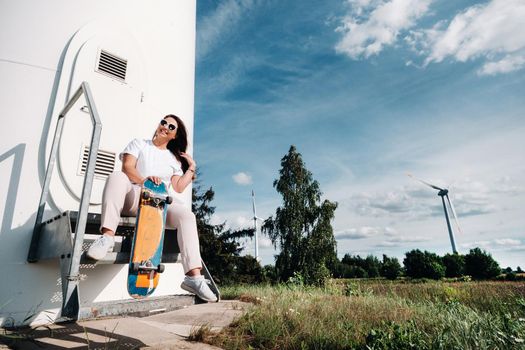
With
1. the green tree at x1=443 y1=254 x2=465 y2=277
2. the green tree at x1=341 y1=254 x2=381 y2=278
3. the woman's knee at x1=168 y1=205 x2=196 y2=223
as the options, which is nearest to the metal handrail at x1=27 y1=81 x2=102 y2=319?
the woman's knee at x1=168 y1=205 x2=196 y2=223

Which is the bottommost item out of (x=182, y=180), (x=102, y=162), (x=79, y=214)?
(x=79, y=214)

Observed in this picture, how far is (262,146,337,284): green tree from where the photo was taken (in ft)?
72.3

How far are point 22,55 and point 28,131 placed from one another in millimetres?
1052

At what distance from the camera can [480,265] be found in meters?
67.1

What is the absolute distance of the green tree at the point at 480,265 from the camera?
65312mm

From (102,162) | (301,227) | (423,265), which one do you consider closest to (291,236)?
(301,227)

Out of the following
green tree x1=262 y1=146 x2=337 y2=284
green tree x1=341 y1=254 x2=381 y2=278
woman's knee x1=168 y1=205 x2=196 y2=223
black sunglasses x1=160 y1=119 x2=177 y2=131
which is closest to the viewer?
woman's knee x1=168 y1=205 x2=196 y2=223

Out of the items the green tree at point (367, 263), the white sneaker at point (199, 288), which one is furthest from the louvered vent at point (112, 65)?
the green tree at point (367, 263)

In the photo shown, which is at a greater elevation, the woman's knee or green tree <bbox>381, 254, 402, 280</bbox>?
the woman's knee

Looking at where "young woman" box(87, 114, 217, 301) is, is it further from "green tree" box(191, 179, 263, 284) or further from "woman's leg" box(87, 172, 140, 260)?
"green tree" box(191, 179, 263, 284)

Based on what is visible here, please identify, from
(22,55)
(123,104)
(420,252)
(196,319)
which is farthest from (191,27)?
(420,252)

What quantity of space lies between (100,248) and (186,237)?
2.31ft

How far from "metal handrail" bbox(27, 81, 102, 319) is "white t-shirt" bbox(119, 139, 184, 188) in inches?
17.9

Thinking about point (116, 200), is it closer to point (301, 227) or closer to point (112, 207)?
point (112, 207)
